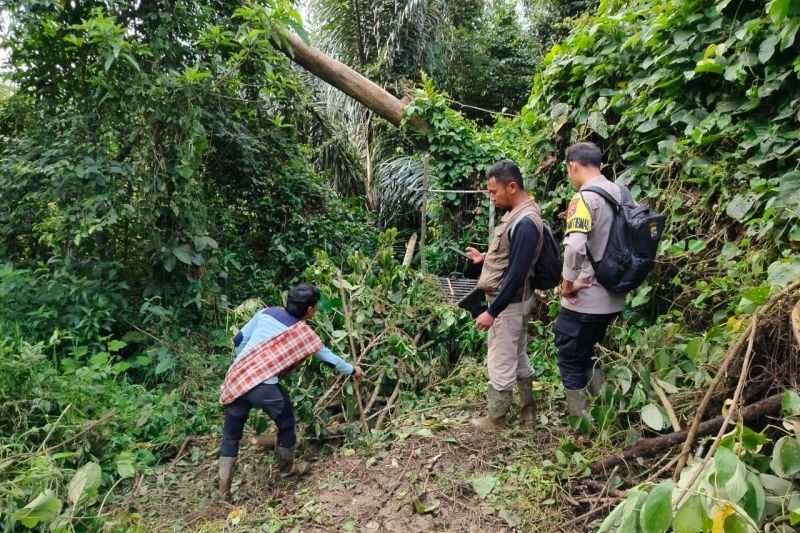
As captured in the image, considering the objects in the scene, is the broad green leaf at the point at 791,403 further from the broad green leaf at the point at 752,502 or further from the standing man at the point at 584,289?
the standing man at the point at 584,289

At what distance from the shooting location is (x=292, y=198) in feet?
22.1

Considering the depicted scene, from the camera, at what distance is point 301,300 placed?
3305 millimetres

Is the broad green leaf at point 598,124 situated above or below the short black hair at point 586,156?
above

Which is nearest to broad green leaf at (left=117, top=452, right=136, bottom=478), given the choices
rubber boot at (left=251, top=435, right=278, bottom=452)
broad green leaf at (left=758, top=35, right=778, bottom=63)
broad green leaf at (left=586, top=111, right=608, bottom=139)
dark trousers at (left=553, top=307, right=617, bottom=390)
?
rubber boot at (left=251, top=435, right=278, bottom=452)

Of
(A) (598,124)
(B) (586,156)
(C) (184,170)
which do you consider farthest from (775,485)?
(C) (184,170)

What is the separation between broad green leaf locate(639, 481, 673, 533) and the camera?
1.44 m

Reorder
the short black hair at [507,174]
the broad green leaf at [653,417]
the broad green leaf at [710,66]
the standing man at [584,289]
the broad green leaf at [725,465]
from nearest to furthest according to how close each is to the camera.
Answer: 1. the broad green leaf at [725,465]
2. the broad green leaf at [653,417]
3. the standing man at [584,289]
4. the broad green leaf at [710,66]
5. the short black hair at [507,174]

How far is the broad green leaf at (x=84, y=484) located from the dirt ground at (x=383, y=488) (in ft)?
1.27

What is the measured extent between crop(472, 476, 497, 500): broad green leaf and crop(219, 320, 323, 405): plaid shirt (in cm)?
125

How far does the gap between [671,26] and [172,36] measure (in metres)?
4.14

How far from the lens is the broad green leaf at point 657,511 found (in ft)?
4.73

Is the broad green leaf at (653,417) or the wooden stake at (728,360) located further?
the broad green leaf at (653,417)

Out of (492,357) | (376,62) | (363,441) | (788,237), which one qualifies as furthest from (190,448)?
(376,62)

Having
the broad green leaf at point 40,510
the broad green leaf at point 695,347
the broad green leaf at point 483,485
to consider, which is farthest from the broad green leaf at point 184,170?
the broad green leaf at point 695,347
